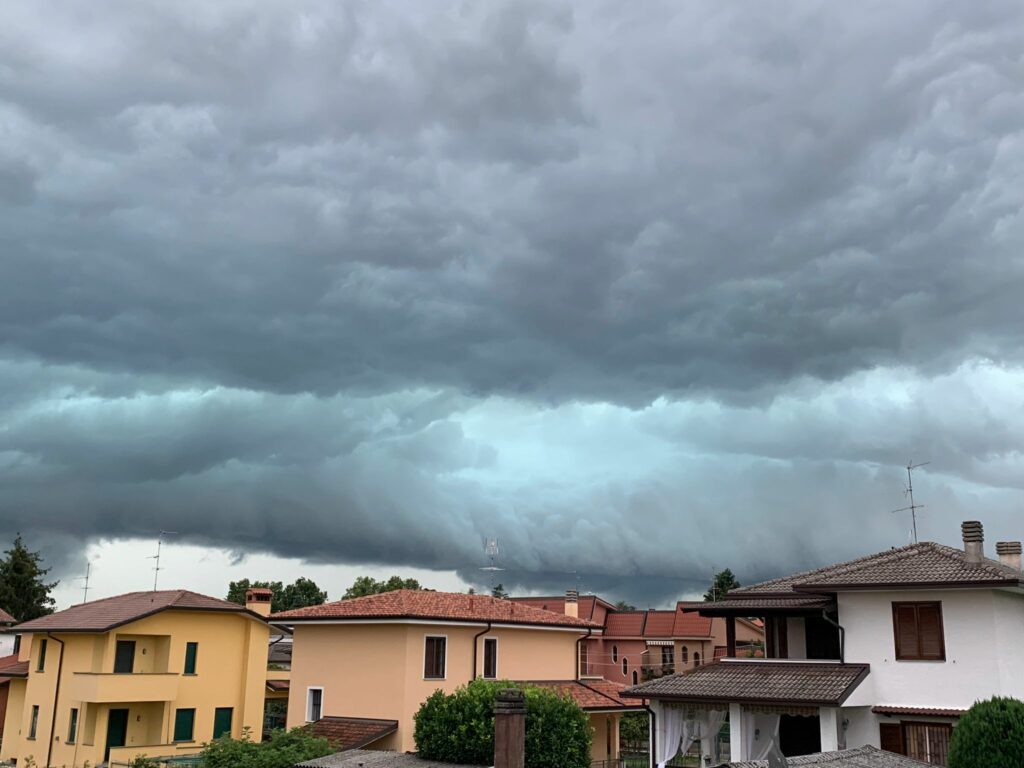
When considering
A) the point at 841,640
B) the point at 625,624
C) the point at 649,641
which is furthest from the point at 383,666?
the point at 625,624

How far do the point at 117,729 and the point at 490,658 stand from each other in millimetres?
16890

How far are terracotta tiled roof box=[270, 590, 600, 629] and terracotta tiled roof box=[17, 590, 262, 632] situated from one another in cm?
639

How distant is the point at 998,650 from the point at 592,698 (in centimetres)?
1759

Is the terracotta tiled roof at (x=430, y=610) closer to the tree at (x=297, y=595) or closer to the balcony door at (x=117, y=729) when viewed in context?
the balcony door at (x=117, y=729)

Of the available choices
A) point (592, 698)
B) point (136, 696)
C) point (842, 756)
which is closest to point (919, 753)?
point (842, 756)

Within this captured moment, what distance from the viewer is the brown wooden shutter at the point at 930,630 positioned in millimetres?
26203

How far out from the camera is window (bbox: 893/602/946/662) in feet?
86.1

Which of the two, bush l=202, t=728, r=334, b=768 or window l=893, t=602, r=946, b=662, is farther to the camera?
bush l=202, t=728, r=334, b=768

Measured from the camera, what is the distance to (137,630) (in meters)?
41.7

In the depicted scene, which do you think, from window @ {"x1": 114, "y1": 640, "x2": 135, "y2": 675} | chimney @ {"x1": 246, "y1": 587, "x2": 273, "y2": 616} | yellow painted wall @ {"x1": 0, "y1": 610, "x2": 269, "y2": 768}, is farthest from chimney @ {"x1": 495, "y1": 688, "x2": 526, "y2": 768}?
chimney @ {"x1": 246, "y1": 587, "x2": 273, "y2": 616}

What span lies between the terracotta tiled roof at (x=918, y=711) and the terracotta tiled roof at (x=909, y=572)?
3.23 meters

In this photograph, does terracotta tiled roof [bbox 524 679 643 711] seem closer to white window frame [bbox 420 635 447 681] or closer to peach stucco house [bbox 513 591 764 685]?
white window frame [bbox 420 635 447 681]

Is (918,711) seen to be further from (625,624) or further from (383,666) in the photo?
(625,624)

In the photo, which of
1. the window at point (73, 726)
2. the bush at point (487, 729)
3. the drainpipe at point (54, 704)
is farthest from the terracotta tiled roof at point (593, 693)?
the drainpipe at point (54, 704)
